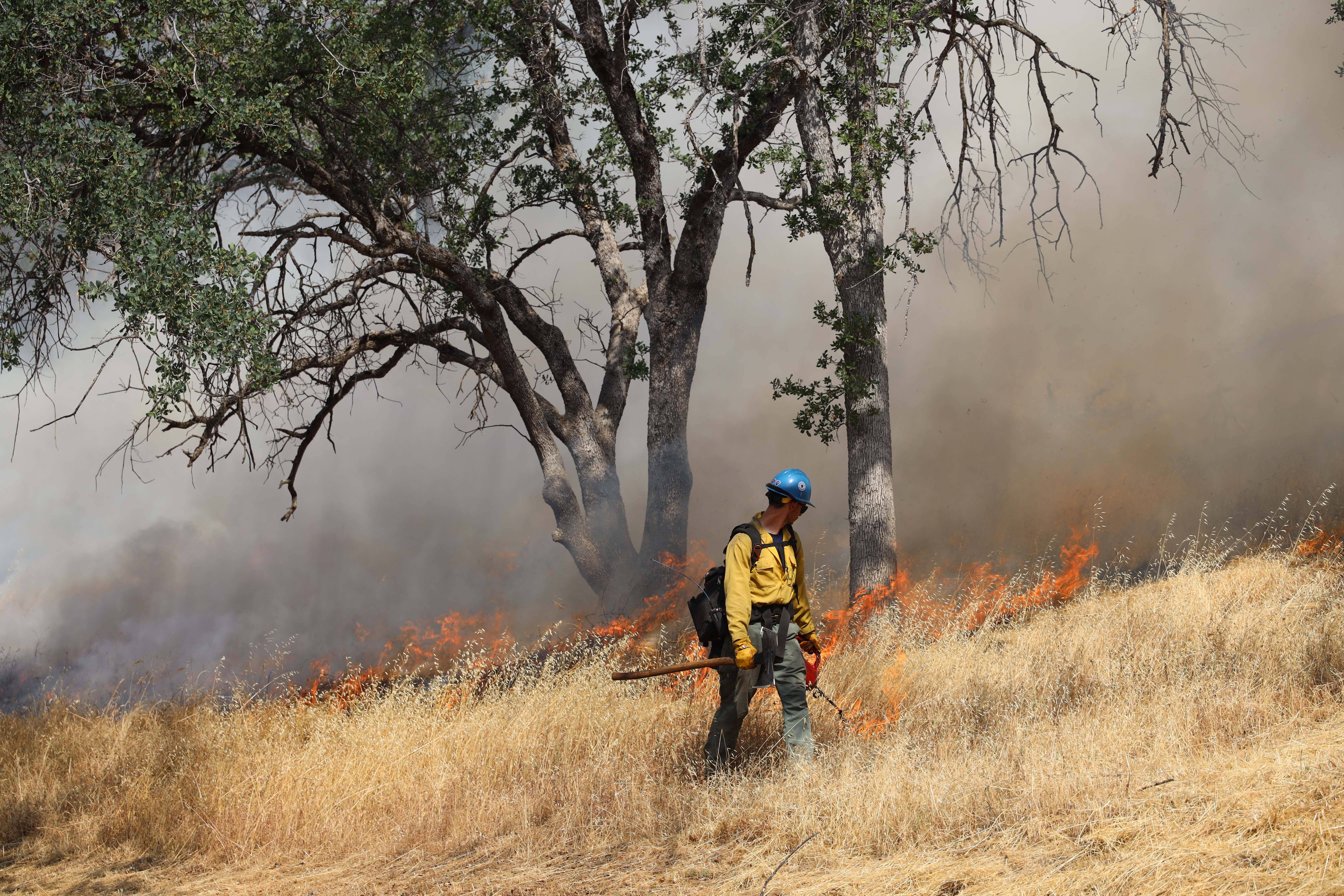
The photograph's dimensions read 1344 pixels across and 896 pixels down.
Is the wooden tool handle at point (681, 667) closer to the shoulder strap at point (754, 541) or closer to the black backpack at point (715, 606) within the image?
the black backpack at point (715, 606)

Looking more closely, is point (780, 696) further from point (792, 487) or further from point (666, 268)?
point (666, 268)

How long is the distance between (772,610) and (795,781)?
955 mm

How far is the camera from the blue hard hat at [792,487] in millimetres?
5059

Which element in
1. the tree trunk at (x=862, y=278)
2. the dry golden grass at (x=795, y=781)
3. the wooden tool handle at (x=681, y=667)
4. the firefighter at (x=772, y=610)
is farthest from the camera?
the tree trunk at (x=862, y=278)

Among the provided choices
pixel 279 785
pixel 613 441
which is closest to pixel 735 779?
pixel 279 785

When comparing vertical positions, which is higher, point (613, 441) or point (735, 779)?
point (613, 441)

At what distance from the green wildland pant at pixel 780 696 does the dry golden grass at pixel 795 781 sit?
7.3 inches

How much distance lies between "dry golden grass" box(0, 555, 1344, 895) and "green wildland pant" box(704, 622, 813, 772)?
186 mm

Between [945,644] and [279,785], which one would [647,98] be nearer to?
[945,644]

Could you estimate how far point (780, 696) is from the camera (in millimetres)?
5348

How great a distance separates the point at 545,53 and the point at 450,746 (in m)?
8.26

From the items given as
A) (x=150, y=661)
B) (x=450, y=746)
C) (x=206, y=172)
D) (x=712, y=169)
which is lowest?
(x=450, y=746)

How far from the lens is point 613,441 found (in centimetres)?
1125

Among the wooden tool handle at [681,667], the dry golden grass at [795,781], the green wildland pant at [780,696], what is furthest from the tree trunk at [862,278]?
the wooden tool handle at [681,667]
